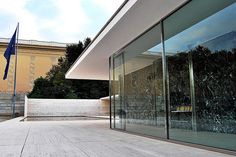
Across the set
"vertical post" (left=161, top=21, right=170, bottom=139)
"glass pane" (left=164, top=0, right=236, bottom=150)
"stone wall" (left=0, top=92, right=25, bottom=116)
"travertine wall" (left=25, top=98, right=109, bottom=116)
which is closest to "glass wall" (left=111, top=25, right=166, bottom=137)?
"vertical post" (left=161, top=21, right=170, bottom=139)

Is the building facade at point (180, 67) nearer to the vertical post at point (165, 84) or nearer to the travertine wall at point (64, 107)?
the vertical post at point (165, 84)

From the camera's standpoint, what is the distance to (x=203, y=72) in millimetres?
4387

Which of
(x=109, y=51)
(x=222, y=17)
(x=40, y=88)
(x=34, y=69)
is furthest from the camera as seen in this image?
(x=34, y=69)

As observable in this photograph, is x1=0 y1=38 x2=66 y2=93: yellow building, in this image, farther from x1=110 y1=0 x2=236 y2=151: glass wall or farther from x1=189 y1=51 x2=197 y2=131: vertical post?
x1=189 y1=51 x2=197 y2=131: vertical post

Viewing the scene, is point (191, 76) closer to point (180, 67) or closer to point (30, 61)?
point (180, 67)

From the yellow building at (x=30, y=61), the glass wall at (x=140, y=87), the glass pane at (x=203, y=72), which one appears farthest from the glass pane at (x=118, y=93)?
the yellow building at (x=30, y=61)

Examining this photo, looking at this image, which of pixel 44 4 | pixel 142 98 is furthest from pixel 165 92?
pixel 44 4

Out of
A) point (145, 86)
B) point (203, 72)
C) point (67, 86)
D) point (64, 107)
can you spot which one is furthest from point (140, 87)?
point (67, 86)

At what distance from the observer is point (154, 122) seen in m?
5.39

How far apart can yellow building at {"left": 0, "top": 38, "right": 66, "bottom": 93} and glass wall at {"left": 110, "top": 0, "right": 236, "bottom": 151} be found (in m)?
27.8

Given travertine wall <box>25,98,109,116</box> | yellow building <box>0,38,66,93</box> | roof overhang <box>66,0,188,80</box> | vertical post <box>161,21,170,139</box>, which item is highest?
yellow building <box>0,38,66,93</box>

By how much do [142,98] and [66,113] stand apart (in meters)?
15.6

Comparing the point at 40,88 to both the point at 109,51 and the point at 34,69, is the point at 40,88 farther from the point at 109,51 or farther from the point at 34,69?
the point at 109,51

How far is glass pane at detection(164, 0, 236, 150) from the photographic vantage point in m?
3.72
